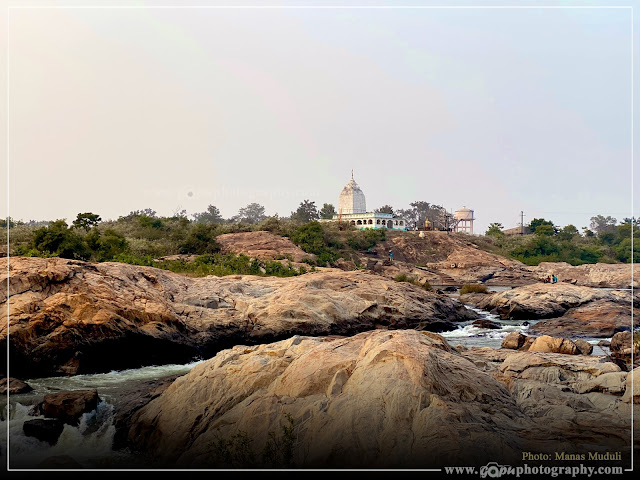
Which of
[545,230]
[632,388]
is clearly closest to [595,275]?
[545,230]

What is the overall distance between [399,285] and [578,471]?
61.1 feet

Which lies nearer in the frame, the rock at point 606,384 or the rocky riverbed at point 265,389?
the rocky riverbed at point 265,389

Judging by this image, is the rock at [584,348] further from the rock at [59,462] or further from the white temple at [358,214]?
the white temple at [358,214]

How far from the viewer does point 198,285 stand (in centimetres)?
1994

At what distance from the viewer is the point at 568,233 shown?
6756cm

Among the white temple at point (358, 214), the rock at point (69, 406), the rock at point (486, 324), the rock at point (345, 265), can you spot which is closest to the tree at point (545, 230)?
→ the white temple at point (358, 214)

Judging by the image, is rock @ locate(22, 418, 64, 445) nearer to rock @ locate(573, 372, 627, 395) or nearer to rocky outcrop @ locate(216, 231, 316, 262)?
rock @ locate(573, 372, 627, 395)

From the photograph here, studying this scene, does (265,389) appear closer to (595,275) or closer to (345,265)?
(345,265)

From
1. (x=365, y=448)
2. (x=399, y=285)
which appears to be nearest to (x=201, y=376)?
(x=365, y=448)

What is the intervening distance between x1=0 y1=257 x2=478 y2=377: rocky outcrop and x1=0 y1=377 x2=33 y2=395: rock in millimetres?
1847

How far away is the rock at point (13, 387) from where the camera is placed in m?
11.6

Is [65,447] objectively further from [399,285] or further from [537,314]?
[537,314]

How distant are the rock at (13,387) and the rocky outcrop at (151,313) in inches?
72.7

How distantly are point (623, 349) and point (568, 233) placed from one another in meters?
56.1
